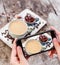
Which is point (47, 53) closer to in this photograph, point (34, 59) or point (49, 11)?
point (34, 59)

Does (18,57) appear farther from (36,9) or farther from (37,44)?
(36,9)

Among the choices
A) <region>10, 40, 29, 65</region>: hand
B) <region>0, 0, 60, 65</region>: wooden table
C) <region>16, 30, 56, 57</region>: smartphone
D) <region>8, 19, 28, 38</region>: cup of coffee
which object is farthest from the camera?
<region>0, 0, 60, 65</region>: wooden table

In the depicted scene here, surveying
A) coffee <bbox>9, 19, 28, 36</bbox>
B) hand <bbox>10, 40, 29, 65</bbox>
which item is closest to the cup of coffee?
coffee <bbox>9, 19, 28, 36</bbox>

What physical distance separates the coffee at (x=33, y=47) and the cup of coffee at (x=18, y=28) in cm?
9

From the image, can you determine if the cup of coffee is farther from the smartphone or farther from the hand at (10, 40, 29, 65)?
the hand at (10, 40, 29, 65)

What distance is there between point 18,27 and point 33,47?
20 cm

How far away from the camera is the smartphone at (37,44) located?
45.1 inches

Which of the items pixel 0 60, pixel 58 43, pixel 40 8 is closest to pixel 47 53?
pixel 58 43

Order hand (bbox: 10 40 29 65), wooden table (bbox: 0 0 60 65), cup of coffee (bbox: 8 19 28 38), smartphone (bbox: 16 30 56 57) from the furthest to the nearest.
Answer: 1. wooden table (bbox: 0 0 60 65)
2. cup of coffee (bbox: 8 19 28 38)
3. smartphone (bbox: 16 30 56 57)
4. hand (bbox: 10 40 29 65)

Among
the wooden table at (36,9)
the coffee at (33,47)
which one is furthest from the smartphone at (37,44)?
the wooden table at (36,9)

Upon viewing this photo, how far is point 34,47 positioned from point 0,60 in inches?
8.6

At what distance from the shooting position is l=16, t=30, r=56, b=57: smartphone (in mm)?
1146

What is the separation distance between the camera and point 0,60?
1203 millimetres

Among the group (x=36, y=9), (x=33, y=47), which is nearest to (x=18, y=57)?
(x=33, y=47)
